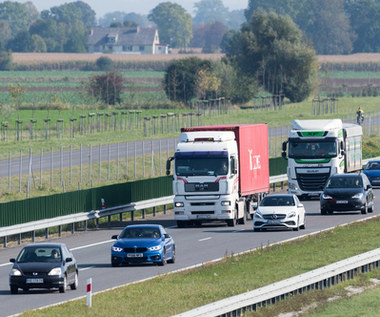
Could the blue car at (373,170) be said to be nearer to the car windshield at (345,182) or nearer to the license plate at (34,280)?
the car windshield at (345,182)

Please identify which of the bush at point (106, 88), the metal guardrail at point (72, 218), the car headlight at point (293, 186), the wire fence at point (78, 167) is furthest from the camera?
the bush at point (106, 88)

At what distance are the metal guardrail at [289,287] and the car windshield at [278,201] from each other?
467 inches

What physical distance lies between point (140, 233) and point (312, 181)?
70.9 feet

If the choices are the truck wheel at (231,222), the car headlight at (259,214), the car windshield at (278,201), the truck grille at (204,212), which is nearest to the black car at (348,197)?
the truck wheel at (231,222)

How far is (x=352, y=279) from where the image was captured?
25.3m

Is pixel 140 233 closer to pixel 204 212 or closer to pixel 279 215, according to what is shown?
pixel 279 215

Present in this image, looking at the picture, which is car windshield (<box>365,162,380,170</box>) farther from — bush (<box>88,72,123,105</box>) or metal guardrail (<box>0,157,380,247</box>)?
bush (<box>88,72,123,105</box>)

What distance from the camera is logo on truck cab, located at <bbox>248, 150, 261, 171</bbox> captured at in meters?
44.0

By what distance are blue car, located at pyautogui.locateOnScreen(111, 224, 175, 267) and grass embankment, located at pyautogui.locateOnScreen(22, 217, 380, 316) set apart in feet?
1.34

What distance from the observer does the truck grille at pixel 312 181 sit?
50.3 m

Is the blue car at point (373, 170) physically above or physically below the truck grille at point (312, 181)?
below

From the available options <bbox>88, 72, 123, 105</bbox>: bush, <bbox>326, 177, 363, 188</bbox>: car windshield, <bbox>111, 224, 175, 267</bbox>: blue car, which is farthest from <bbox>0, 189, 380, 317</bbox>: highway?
<bbox>88, 72, 123, 105</bbox>: bush

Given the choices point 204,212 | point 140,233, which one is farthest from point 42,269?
point 204,212

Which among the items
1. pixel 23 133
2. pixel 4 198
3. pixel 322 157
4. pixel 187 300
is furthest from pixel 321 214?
pixel 23 133
